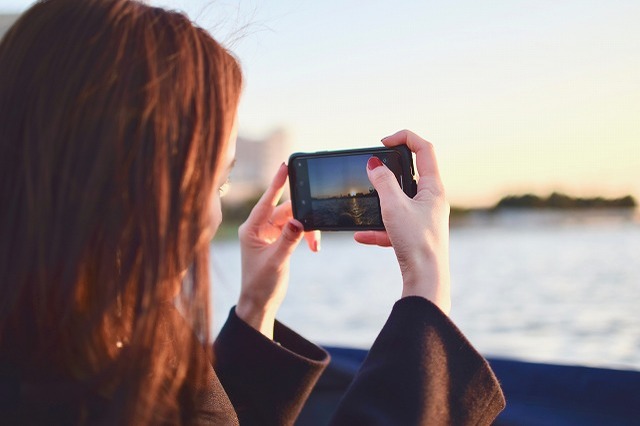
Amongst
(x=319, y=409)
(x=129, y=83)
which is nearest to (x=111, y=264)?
(x=129, y=83)

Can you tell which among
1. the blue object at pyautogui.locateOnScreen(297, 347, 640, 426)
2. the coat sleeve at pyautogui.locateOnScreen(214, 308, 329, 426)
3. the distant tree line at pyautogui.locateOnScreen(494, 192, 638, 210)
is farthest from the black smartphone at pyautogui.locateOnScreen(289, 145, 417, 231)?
the distant tree line at pyautogui.locateOnScreen(494, 192, 638, 210)

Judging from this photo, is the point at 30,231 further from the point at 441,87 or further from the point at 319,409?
the point at 441,87

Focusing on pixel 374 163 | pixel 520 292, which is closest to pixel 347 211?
pixel 374 163

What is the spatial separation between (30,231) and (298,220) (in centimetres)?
54

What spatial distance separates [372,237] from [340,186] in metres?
0.10

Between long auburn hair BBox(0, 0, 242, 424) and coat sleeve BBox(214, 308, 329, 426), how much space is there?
0.36 metres

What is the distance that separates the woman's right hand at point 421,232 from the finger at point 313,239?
30 centimetres

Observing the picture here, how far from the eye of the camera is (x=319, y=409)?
128cm

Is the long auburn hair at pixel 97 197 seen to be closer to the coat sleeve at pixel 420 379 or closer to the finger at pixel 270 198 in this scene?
the coat sleeve at pixel 420 379

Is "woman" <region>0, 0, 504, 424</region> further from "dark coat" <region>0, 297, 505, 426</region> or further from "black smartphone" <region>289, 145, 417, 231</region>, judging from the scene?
"black smartphone" <region>289, 145, 417, 231</region>

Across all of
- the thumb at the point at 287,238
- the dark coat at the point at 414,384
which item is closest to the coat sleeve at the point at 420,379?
the dark coat at the point at 414,384

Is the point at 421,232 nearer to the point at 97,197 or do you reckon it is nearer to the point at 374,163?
the point at 374,163

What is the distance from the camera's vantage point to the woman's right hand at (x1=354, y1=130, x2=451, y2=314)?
699mm

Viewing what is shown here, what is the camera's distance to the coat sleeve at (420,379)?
2.09ft
